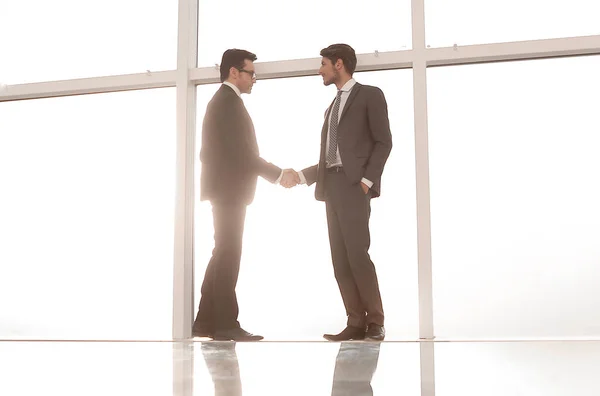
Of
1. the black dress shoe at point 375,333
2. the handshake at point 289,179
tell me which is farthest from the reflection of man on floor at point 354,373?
the handshake at point 289,179

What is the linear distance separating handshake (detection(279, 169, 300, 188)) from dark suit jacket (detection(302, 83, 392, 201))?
0.13 metres

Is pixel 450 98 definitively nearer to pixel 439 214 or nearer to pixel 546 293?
pixel 439 214

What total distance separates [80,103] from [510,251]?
2.41 m

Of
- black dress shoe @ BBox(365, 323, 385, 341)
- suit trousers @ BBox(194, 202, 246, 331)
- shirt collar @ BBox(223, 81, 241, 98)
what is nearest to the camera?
black dress shoe @ BBox(365, 323, 385, 341)

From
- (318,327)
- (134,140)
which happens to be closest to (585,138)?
(318,327)

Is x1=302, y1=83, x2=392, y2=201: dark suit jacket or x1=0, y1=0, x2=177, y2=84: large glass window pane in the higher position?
x1=0, y1=0, x2=177, y2=84: large glass window pane

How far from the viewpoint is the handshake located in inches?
132

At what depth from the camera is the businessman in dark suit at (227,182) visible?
10.6ft

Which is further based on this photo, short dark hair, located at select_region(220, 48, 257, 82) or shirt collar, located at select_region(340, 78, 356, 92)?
short dark hair, located at select_region(220, 48, 257, 82)

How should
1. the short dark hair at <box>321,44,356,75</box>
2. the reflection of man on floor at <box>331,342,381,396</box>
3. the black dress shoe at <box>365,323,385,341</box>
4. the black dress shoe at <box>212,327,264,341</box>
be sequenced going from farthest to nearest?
the short dark hair at <box>321,44,356,75</box> → the black dress shoe at <box>212,327,264,341</box> → the black dress shoe at <box>365,323,385,341</box> → the reflection of man on floor at <box>331,342,381,396</box>

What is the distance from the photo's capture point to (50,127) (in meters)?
3.85

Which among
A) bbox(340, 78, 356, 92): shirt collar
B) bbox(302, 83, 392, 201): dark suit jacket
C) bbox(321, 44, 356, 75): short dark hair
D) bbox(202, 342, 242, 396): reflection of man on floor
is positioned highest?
bbox(321, 44, 356, 75): short dark hair

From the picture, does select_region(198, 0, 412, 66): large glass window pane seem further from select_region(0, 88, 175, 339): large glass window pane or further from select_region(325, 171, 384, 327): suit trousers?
select_region(325, 171, 384, 327): suit trousers

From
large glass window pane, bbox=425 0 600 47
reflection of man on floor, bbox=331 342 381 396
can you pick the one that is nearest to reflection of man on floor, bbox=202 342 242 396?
reflection of man on floor, bbox=331 342 381 396
